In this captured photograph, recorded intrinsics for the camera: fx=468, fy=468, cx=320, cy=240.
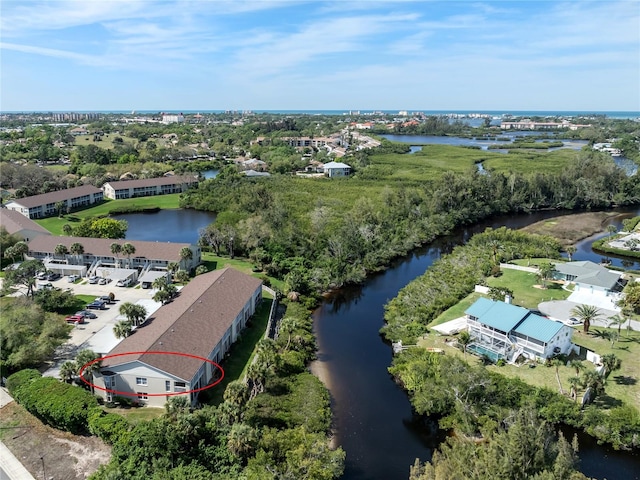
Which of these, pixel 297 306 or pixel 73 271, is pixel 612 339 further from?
pixel 73 271

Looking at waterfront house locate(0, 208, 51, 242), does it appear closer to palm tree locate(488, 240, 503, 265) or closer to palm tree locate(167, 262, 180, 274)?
palm tree locate(167, 262, 180, 274)

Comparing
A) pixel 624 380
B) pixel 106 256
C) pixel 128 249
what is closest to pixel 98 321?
pixel 128 249

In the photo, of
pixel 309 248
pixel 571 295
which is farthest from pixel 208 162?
pixel 571 295

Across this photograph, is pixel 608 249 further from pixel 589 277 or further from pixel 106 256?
pixel 106 256

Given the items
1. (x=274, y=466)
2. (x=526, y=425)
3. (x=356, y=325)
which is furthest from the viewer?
(x=356, y=325)

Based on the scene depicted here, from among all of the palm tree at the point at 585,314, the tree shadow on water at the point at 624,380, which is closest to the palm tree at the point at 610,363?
the tree shadow on water at the point at 624,380

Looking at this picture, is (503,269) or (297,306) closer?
(297,306)

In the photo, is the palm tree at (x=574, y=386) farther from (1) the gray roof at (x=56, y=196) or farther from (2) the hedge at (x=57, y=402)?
(1) the gray roof at (x=56, y=196)

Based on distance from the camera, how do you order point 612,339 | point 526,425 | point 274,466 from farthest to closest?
1. point 612,339
2. point 274,466
3. point 526,425
